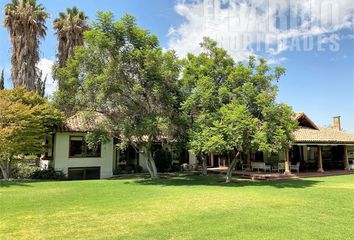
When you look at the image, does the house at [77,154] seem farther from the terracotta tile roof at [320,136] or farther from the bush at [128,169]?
the terracotta tile roof at [320,136]

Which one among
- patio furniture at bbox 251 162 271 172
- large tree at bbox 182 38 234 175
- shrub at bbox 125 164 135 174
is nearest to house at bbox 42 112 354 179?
shrub at bbox 125 164 135 174

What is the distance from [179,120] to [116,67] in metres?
5.03

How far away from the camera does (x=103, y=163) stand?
24.6 metres

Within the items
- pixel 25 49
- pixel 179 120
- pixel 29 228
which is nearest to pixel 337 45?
pixel 179 120

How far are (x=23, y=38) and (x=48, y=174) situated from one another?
47.3 ft

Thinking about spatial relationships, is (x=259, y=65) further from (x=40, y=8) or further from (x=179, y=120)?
(x=40, y=8)

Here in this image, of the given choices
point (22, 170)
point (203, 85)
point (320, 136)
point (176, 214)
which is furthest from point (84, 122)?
point (320, 136)

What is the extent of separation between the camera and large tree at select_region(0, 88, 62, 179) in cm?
1866

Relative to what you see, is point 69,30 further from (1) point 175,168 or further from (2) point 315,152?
(2) point 315,152

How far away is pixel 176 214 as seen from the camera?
10.0 meters

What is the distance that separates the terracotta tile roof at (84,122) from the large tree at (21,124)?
142cm

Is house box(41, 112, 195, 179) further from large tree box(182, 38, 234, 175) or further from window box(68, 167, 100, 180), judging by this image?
large tree box(182, 38, 234, 175)

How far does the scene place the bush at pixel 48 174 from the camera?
21297mm

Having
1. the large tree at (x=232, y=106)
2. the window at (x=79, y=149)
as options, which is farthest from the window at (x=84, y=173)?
the large tree at (x=232, y=106)
